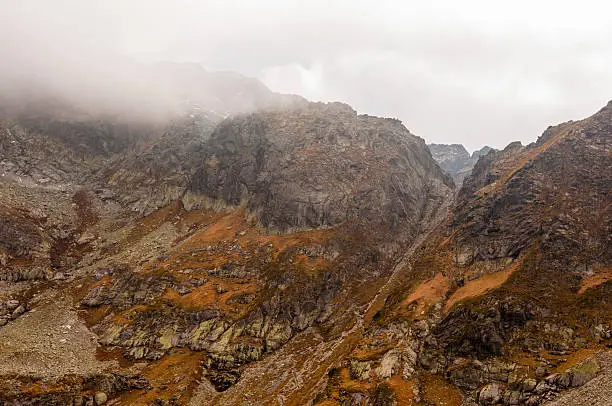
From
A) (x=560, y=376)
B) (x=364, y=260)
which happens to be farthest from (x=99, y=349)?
(x=560, y=376)

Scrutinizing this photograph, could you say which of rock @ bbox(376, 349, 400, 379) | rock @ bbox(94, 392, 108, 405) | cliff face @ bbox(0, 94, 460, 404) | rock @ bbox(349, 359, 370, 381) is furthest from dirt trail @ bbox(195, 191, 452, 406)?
rock @ bbox(94, 392, 108, 405)

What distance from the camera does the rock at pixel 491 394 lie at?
50531mm

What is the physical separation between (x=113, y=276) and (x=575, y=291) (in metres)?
106

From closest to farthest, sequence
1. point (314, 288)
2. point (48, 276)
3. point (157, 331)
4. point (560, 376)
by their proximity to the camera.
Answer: point (560, 376), point (157, 331), point (314, 288), point (48, 276)

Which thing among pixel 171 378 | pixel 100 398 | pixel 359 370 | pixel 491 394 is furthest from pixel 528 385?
pixel 100 398

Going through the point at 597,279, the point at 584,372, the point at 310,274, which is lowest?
A: the point at 310,274

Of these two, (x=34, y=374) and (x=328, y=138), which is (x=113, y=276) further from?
(x=328, y=138)

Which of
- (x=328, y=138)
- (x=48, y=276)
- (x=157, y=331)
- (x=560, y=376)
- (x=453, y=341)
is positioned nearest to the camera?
(x=560, y=376)

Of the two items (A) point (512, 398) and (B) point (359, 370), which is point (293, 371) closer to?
(B) point (359, 370)

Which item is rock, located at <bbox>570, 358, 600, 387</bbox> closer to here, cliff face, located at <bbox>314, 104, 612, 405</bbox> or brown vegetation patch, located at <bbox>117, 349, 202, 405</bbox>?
cliff face, located at <bbox>314, 104, 612, 405</bbox>

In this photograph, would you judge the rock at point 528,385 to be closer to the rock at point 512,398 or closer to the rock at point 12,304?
the rock at point 512,398

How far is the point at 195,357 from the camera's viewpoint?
8119 centimetres

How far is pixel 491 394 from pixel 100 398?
201ft

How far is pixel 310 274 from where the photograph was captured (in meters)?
102
